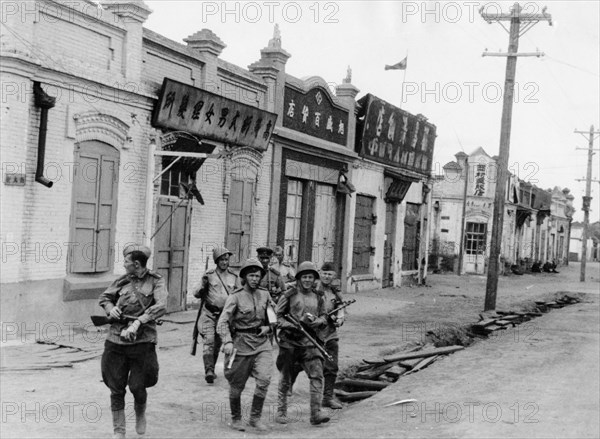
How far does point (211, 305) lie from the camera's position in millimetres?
9234

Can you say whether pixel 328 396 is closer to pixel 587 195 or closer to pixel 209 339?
pixel 209 339

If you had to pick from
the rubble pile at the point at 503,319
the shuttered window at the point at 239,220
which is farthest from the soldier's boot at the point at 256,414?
the rubble pile at the point at 503,319

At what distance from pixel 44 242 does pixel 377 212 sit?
1481 centimetres

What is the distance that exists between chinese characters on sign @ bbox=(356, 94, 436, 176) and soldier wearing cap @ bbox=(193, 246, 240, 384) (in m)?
14.7

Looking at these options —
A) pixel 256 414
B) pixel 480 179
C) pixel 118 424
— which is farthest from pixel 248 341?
pixel 480 179

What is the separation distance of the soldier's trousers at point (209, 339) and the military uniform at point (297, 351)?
1.53 m

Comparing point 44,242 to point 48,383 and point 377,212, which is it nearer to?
point 48,383

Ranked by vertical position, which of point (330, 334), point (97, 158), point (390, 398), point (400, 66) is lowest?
point (390, 398)

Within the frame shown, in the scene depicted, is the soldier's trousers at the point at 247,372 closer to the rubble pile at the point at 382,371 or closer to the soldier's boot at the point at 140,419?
the soldier's boot at the point at 140,419

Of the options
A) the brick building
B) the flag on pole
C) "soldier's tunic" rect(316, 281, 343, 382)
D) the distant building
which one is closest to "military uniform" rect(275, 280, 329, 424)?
"soldier's tunic" rect(316, 281, 343, 382)

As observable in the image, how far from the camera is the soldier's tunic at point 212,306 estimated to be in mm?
9211

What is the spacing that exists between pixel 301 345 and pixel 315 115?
535 inches

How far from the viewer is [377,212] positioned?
25.2 m

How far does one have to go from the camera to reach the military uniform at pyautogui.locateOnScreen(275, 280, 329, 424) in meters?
7.76
